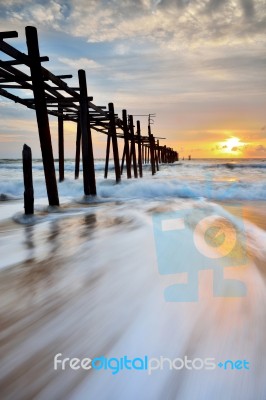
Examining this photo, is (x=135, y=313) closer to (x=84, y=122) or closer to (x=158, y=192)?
(x=84, y=122)

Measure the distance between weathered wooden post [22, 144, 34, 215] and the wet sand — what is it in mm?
2480

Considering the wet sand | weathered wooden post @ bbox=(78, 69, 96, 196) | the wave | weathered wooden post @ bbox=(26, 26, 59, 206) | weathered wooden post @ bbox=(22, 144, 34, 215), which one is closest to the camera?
the wet sand

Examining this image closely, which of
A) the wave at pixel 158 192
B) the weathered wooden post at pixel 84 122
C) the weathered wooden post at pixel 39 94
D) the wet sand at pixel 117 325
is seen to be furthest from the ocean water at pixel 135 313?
the wave at pixel 158 192

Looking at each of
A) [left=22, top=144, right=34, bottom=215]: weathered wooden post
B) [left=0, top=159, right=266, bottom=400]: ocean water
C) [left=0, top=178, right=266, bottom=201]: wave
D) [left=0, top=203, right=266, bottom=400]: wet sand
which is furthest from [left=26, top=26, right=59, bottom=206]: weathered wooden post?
[left=0, top=178, right=266, bottom=201]: wave

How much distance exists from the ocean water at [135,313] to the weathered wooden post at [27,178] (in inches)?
60.8

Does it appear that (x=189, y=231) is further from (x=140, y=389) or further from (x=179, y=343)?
(x=140, y=389)

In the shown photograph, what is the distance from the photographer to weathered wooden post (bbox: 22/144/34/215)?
5691 millimetres

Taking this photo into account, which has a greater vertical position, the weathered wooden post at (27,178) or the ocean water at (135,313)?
the weathered wooden post at (27,178)

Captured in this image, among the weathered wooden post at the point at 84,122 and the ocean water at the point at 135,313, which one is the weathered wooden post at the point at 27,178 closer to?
the ocean water at the point at 135,313

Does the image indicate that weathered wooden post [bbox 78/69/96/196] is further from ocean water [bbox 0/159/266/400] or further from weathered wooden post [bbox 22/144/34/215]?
ocean water [bbox 0/159/266/400]

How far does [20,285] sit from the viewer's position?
8.16 ft

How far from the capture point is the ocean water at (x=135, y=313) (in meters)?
1.38

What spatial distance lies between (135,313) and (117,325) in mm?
179

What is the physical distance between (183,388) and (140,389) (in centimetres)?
19
